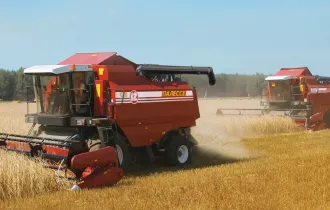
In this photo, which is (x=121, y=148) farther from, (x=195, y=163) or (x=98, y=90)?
(x=195, y=163)

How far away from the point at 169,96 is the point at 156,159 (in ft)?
5.87

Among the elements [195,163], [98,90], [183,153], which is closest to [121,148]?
[98,90]

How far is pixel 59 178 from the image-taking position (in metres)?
7.98

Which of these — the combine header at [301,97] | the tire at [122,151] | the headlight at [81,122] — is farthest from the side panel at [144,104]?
the combine header at [301,97]

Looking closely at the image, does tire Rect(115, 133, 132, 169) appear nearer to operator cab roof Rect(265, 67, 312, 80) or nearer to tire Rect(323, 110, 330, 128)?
operator cab roof Rect(265, 67, 312, 80)

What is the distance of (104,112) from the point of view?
31.9 ft

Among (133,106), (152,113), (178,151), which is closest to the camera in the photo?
(133,106)

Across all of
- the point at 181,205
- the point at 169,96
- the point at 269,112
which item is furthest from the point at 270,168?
the point at 269,112

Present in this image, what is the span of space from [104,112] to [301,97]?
1229 centimetres

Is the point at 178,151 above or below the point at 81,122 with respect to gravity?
A: below

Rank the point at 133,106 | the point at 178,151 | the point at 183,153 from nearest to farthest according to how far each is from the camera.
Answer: the point at 133,106
the point at 178,151
the point at 183,153

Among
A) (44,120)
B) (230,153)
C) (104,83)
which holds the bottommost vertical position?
(230,153)

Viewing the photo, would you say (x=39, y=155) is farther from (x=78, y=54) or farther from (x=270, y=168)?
(x=270, y=168)

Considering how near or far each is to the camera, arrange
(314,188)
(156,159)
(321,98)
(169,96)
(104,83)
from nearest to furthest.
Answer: (314,188), (104,83), (169,96), (156,159), (321,98)
